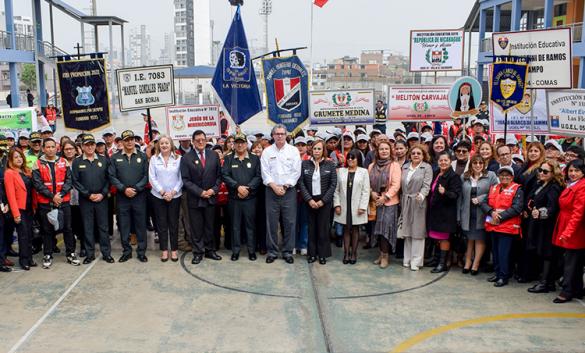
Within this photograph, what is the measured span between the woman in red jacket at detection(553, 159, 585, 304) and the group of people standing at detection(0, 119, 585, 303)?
1.29 ft

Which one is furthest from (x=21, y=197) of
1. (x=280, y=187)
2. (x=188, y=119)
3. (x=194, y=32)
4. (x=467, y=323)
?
(x=194, y=32)

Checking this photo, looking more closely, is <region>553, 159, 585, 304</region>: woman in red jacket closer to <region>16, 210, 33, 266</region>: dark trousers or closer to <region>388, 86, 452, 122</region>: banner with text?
<region>388, 86, 452, 122</region>: banner with text

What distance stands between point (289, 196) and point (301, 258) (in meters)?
1.01

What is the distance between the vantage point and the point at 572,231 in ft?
20.7

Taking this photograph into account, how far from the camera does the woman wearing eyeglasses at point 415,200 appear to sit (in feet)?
24.7

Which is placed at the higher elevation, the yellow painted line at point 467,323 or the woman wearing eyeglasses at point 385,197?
the woman wearing eyeglasses at point 385,197

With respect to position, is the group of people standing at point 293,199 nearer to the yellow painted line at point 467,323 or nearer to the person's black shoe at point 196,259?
the person's black shoe at point 196,259

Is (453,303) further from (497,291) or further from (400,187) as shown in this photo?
(400,187)

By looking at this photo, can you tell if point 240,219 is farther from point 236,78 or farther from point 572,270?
point 572,270

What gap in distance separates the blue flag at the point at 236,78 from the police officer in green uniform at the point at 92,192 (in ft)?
8.12

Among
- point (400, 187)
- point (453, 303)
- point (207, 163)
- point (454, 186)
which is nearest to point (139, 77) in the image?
point (207, 163)

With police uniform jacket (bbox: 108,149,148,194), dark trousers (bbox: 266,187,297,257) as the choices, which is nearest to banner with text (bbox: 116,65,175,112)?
police uniform jacket (bbox: 108,149,148,194)

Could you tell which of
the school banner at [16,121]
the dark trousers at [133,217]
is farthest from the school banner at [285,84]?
the school banner at [16,121]

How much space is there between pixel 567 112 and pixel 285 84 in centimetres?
452
